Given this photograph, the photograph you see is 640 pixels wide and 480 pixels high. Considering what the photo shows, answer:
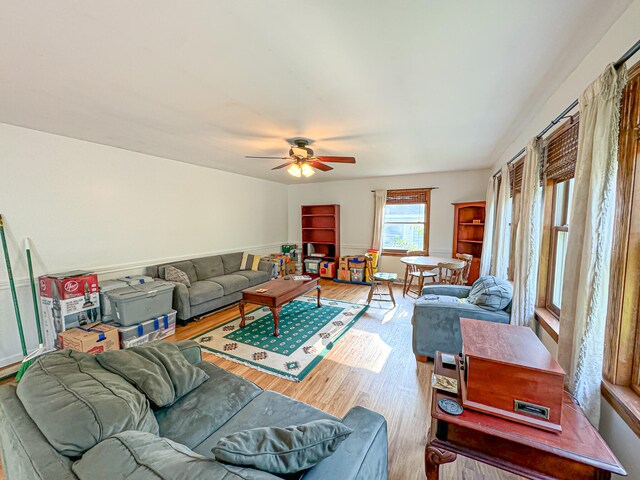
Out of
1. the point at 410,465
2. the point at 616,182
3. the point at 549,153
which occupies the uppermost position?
the point at 549,153

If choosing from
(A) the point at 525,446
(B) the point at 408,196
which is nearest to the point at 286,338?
(A) the point at 525,446

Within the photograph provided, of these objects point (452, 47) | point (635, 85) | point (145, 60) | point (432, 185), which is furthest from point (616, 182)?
point (432, 185)

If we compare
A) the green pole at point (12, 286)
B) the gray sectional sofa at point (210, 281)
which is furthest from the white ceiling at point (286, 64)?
the gray sectional sofa at point (210, 281)

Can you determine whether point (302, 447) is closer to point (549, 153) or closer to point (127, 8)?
point (127, 8)

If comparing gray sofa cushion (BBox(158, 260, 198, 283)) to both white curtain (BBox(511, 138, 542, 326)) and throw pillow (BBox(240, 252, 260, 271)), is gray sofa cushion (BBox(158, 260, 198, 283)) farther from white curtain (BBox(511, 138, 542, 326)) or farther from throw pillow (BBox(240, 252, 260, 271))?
white curtain (BBox(511, 138, 542, 326))

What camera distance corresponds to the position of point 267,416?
138 centimetres

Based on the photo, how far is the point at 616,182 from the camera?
4.04 feet

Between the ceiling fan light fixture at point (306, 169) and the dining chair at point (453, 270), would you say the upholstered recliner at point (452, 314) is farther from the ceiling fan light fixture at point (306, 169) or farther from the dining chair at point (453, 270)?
the ceiling fan light fixture at point (306, 169)

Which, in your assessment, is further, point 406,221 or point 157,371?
point 406,221

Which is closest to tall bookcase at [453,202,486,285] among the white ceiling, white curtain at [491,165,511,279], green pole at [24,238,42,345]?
white curtain at [491,165,511,279]

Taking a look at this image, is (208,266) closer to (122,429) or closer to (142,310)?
(142,310)

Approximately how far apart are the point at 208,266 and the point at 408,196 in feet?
14.2

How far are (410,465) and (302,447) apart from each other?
1.18 meters

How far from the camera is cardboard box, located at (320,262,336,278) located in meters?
6.22
